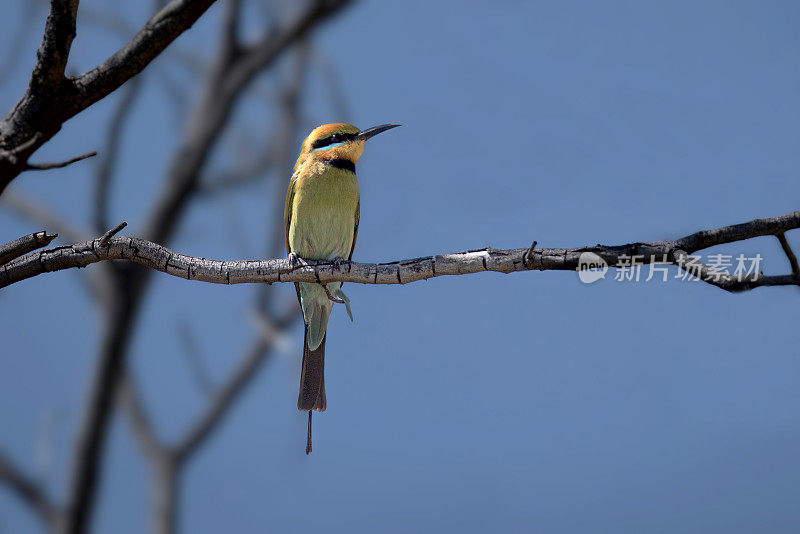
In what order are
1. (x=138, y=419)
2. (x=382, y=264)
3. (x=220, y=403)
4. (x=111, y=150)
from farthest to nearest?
(x=138, y=419) → (x=220, y=403) → (x=111, y=150) → (x=382, y=264)

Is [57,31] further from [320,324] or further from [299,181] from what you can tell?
[320,324]

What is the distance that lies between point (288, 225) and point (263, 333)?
2626mm

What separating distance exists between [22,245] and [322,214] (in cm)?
120

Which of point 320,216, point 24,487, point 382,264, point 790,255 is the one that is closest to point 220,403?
point 24,487

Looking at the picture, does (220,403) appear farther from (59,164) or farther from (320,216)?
(59,164)

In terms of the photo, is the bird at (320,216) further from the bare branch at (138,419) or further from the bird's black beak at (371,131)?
the bare branch at (138,419)

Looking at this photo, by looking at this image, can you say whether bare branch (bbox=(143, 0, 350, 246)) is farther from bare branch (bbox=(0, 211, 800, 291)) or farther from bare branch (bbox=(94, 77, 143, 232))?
bare branch (bbox=(0, 211, 800, 291))

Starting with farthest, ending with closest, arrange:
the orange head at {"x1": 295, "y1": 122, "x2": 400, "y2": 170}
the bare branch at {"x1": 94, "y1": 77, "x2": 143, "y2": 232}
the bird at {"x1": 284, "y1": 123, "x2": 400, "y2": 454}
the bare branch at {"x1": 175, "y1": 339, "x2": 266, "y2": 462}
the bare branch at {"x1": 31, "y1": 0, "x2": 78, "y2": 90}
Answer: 1. the bare branch at {"x1": 175, "y1": 339, "x2": 266, "y2": 462}
2. the bare branch at {"x1": 94, "y1": 77, "x2": 143, "y2": 232}
3. the orange head at {"x1": 295, "y1": 122, "x2": 400, "y2": 170}
4. the bird at {"x1": 284, "y1": 123, "x2": 400, "y2": 454}
5. the bare branch at {"x1": 31, "y1": 0, "x2": 78, "y2": 90}

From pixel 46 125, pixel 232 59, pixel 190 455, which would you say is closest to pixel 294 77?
pixel 232 59

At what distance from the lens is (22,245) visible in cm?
173

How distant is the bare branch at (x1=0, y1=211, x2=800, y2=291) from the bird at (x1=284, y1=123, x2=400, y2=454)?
69cm

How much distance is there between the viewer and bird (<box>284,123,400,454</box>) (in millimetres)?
2799

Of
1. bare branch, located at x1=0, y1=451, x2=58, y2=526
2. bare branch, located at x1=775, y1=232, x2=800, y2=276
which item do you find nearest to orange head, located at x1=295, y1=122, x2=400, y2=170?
bare branch, located at x1=775, y1=232, x2=800, y2=276

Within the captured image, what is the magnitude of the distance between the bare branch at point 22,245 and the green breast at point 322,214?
114 cm
